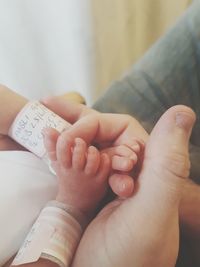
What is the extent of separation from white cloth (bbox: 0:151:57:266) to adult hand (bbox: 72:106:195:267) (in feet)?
0.43

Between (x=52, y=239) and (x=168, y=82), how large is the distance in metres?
0.44

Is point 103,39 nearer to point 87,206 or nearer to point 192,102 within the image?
point 192,102

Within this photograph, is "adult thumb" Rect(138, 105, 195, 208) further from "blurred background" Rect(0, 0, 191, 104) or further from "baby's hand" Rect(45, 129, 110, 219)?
"blurred background" Rect(0, 0, 191, 104)

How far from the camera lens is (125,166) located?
498 mm

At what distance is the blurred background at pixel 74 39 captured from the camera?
105 cm

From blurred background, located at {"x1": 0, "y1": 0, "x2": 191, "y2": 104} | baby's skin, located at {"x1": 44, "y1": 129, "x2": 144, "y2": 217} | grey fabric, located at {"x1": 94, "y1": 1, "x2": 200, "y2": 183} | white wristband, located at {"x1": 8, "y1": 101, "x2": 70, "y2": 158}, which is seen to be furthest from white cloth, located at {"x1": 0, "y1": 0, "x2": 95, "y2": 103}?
baby's skin, located at {"x1": 44, "y1": 129, "x2": 144, "y2": 217}

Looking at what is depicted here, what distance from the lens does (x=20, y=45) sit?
1065 mm

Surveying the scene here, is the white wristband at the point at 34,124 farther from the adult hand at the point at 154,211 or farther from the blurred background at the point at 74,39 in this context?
the blurred background at the point at 74,39

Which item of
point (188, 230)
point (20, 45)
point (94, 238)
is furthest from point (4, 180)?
point (20, 45)

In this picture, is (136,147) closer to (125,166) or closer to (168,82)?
(125,166)

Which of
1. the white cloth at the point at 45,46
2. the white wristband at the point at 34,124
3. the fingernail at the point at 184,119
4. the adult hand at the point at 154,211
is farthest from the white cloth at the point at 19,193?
the white cloth at the point at 45,46

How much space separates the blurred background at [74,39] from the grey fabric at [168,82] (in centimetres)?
31

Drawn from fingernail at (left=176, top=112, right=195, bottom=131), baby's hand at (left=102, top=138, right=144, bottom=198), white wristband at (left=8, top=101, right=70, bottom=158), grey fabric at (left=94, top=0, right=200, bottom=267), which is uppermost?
white wristband at (left=8, top=101, right=70, bottom=158)

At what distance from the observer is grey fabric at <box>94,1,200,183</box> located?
0.84m
